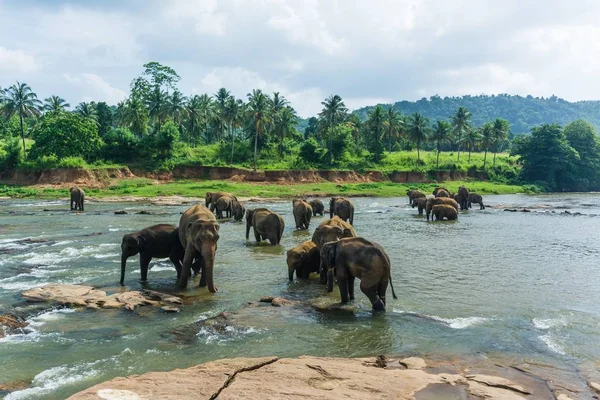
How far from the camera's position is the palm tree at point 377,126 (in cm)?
8475

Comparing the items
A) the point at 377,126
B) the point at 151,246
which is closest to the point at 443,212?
the point at 151,246

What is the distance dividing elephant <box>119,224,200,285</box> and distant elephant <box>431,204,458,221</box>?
71.2 ft

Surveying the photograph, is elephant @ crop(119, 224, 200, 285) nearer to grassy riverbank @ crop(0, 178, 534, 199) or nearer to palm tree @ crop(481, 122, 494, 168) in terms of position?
grassy riverbank @ crop(0, 178, 534, 199)

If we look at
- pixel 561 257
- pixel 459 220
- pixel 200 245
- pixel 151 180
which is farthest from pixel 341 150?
pixel 200 245

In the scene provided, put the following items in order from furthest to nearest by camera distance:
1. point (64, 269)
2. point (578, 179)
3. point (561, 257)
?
point (578, 179)
point (561, 257)
point (64, 269)

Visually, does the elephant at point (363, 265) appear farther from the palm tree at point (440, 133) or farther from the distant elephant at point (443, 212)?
the palm tree at point (440, 133)

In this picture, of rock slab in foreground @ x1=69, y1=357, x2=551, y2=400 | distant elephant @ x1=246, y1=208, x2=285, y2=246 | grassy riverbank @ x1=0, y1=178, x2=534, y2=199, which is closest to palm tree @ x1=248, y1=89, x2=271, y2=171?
grassy riverbank @ x1=0, y1=178, x2=534, y2=199

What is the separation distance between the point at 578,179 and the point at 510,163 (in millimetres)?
12870

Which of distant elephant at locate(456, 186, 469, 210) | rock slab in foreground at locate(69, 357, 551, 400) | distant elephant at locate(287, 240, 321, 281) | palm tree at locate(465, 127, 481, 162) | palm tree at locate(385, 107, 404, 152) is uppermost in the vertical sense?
palm tree at locate(385, 107, 404, 152)

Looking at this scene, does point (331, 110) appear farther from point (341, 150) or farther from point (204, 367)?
point (204, 367)

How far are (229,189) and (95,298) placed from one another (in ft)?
151

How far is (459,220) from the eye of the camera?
107 feet

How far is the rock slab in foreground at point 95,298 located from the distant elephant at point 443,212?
23.7 meters

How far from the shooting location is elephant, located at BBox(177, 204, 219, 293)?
38.1 feet
